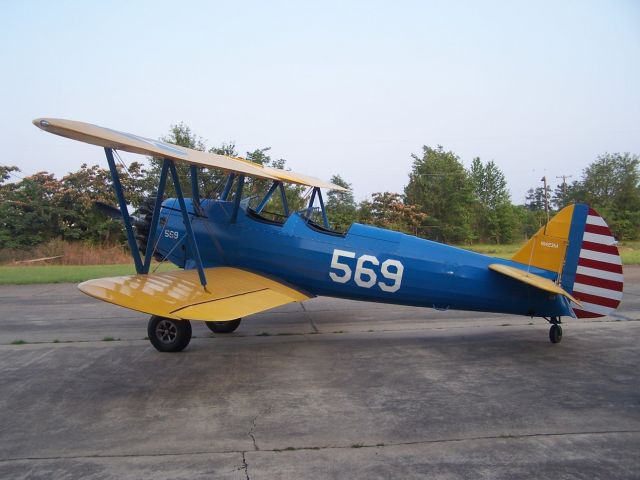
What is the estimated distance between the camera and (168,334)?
634 cm

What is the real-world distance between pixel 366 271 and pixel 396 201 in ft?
83.6

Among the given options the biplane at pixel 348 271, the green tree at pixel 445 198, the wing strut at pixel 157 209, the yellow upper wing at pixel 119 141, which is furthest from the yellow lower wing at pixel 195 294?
the green tree at pixel 445 198

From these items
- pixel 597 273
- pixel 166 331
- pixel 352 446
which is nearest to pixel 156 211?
pixel 166 331

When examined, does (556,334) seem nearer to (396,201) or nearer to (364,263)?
(364,263)

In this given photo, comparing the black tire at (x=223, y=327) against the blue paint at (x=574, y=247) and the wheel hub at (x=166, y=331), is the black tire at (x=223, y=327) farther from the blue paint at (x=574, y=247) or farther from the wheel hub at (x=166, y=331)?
the blue paint at (x=574, y=247)

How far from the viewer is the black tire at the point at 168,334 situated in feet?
20.5

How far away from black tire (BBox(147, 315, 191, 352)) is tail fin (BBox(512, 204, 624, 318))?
16.1 feet

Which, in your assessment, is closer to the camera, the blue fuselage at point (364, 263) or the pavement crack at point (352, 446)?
the pavement crack at point (352, 446)

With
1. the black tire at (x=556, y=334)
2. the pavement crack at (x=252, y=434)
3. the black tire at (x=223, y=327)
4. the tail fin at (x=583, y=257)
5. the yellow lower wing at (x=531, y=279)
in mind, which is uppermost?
the tail fin at (x=583, y=257)

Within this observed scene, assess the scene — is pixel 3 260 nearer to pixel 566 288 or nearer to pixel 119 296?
pixel 119 296

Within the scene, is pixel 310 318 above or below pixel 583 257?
below

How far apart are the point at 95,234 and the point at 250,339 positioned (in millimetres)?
23174

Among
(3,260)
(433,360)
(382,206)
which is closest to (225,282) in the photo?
(433,360)

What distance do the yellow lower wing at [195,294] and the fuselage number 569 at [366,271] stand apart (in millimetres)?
639
